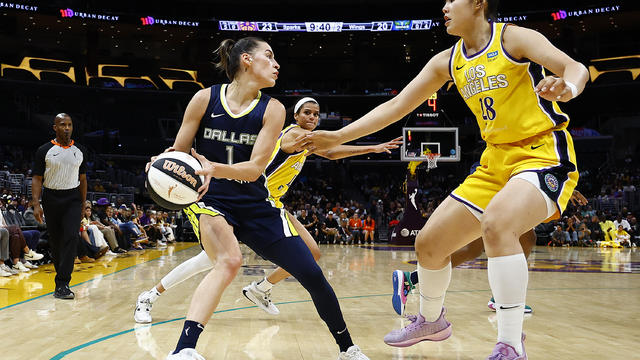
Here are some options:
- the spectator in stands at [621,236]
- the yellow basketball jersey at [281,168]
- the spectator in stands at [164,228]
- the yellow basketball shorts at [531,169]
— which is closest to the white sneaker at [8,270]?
the yellow basketball jersey at [281,168]

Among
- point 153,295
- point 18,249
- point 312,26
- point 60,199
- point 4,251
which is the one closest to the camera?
point 153,295

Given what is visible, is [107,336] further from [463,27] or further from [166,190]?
[463,27]

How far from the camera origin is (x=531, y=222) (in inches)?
116

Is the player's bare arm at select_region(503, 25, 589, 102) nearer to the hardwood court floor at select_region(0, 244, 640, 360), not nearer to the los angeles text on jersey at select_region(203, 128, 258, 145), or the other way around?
the los angeles text on jersey at select_region(203, 128, 258, 145)

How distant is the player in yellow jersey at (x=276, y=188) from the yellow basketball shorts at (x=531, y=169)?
127cm

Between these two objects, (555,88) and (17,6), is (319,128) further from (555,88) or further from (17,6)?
(555,88)

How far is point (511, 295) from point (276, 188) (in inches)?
114

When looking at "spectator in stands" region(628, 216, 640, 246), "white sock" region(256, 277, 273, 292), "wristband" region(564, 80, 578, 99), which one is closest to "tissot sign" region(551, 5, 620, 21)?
"spectator in stands" region(628, 216, 640, 246)

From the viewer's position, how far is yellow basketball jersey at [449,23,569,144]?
3.12 meters

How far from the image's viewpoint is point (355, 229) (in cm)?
2086

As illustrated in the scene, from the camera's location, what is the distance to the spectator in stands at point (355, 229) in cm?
2061

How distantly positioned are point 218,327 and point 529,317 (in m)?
2.65

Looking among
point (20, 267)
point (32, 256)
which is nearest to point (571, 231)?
point (32, 256)

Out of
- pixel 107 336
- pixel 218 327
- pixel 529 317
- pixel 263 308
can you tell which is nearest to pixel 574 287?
pixel 529 317
